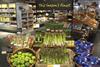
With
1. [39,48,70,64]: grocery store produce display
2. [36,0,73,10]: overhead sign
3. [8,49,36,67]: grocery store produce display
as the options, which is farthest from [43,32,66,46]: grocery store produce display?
[36,0,73,10]: overhead sign

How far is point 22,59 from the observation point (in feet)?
12.0

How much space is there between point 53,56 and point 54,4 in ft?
16.1

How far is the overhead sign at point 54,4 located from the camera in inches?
314

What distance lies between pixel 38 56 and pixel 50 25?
0.79m

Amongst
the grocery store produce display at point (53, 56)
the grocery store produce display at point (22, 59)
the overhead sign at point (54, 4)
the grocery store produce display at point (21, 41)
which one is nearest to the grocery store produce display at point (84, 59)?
the grocery store produce display at point (53, 56)

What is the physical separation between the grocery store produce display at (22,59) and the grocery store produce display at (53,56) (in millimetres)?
148

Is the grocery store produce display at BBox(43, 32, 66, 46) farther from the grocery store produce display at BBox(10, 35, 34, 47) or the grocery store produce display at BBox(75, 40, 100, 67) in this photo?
the grocery store produce display at BBox(10, 35, 34, 47)

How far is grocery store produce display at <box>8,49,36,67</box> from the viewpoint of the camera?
11.9 ft

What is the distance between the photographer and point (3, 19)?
47.3 ft

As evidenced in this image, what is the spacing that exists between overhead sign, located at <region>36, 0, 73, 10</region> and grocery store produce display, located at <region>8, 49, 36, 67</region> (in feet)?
13.9

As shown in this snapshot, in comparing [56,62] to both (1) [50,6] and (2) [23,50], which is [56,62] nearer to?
(2) [23,50]

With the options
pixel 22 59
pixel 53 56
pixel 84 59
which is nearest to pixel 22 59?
pixel 22 59

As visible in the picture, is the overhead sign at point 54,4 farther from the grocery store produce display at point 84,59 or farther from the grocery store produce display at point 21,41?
the grocery store produce display at point 84,59

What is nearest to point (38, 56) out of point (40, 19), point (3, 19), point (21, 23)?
point (40, 19)
